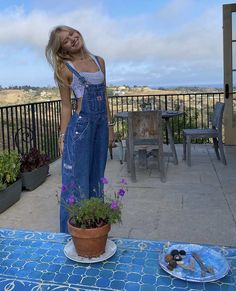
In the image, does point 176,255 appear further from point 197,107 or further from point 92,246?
point 197,107

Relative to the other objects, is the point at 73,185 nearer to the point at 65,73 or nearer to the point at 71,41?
the point at 65,73

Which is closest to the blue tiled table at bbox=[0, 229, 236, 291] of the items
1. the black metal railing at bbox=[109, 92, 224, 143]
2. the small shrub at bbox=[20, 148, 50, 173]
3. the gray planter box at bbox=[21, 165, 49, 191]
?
the gray planter box at bbox=[21, 165, 49, 191]

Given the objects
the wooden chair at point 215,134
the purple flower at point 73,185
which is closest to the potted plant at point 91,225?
the purple flower at point 73,185

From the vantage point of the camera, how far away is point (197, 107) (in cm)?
722

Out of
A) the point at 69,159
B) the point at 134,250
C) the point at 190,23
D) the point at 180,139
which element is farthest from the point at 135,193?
the point at 190,23

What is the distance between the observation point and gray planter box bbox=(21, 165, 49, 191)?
3848mm

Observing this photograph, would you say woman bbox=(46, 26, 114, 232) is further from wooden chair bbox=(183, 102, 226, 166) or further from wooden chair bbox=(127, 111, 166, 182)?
wooden chair bbox=(183, 102, 226, 166)

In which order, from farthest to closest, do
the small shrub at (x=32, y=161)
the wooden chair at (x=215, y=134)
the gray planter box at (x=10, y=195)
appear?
the wooden chair at (x=215, y=134)
the small shrub at (x=32, y=161)
the gray planter box at (x=10, y=195)

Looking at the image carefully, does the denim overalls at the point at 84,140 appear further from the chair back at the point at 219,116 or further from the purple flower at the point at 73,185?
the chair back at the point at 219,116

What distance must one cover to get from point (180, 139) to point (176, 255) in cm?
565

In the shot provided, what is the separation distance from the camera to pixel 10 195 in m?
3.38

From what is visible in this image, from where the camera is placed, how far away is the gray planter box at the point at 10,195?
3240 millimetres

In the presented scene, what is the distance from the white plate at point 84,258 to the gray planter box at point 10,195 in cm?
193

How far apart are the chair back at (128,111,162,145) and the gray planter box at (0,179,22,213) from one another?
54.3 inches
